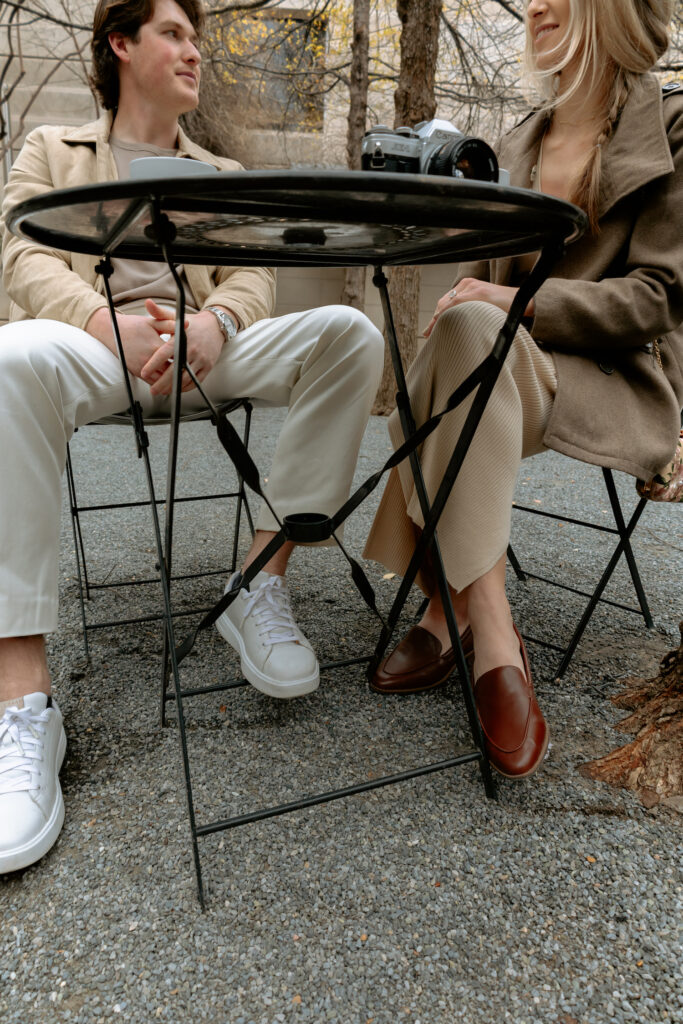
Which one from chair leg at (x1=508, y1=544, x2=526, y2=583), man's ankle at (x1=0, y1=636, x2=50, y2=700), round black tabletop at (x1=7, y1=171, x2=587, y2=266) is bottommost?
A: chair leg at (x1=508, y1=544, x2=526, y2=583)

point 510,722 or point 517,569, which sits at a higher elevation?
point 510,722

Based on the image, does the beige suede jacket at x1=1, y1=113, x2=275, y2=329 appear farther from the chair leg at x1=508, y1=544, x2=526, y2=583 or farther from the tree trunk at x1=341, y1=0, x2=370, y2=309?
the tree trunk at x1=341, y1=0, x2=370, y2=309

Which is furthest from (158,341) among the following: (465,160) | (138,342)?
(465,160)

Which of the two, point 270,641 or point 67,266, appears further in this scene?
point 67,266

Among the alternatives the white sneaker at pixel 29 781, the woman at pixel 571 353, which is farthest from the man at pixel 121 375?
the woman at pixel 571 353

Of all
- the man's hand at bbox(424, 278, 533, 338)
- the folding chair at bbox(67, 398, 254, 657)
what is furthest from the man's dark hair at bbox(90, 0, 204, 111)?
the man's hand at bbox(424, 278, 533, 338)

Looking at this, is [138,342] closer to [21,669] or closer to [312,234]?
[312,234]

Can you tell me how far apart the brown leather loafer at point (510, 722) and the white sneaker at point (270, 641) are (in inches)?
14.0

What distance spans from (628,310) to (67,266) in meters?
1.40

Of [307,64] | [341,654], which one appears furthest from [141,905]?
[307,64]

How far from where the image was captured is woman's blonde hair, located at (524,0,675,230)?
5.35ft

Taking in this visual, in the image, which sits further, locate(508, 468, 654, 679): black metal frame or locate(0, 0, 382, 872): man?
locate(508, 468, 654, 679): black metal frame

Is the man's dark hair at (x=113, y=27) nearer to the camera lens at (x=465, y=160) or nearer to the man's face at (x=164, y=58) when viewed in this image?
the man's face at (x=164, y=58)

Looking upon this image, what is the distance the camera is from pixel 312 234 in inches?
50.1
